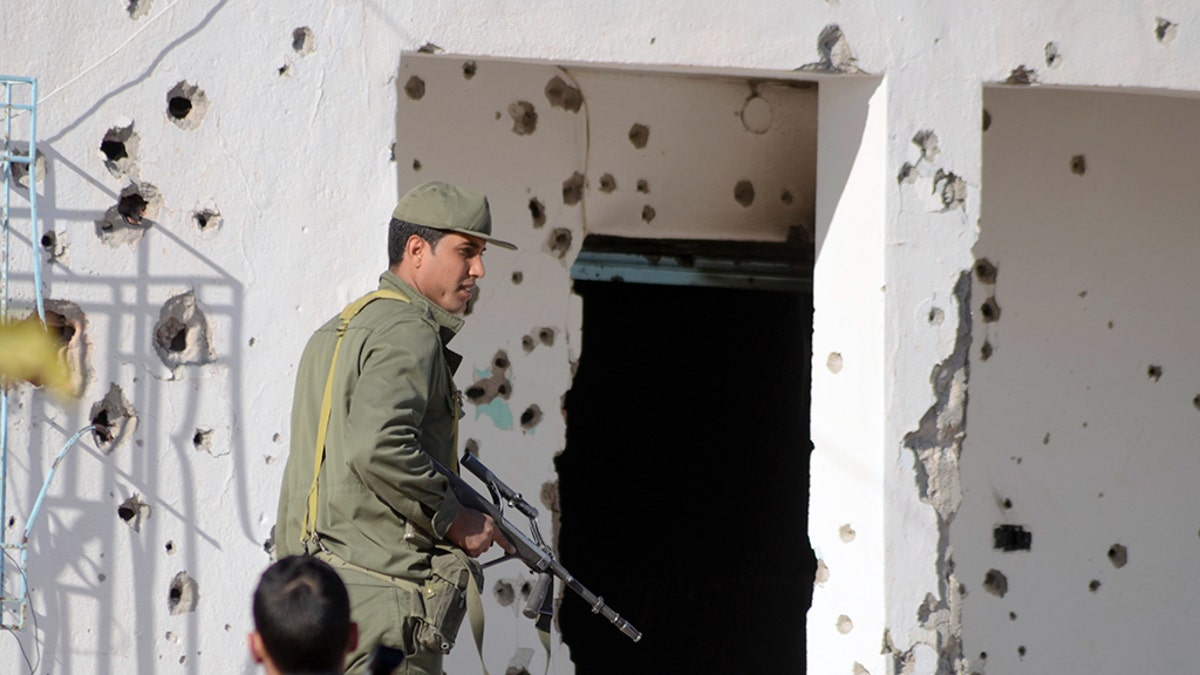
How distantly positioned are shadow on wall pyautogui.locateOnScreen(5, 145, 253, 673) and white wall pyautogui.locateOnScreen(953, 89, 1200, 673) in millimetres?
2981

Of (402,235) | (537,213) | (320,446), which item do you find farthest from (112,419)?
(537,213)

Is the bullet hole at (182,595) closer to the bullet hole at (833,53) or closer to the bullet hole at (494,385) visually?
the bullet hole at (494,385)

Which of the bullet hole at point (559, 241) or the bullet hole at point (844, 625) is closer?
the bullet hole at point (844, 625)

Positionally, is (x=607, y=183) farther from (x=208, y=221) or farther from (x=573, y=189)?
(x=208, y=221)

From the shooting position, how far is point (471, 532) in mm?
3842

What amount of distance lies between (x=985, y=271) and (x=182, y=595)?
10.7ft

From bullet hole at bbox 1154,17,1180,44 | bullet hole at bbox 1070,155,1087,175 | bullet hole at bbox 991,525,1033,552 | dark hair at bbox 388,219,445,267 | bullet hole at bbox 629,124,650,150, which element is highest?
bullet hole at bbox 1154,17,1180,44

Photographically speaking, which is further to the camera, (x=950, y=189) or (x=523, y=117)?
(x=523, y=117)

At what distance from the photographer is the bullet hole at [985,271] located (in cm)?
615

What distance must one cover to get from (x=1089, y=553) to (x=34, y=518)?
12.8 ft

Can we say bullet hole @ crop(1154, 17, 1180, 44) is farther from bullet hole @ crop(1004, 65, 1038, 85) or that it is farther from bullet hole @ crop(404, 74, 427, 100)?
bullet hole @ crop(404, 74, 427, 100)

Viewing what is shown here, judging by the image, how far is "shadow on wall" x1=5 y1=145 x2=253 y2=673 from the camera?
4.45 meters

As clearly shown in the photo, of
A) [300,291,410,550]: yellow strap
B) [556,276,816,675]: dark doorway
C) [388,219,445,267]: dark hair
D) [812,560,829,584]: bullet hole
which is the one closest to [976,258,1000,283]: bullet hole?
[556,276,816,675]: dark doorway

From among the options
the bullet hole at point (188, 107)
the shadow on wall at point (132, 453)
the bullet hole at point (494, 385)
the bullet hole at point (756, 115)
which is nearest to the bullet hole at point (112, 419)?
the shadow on wall at point (132, 453)
